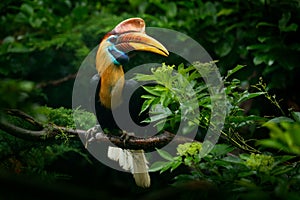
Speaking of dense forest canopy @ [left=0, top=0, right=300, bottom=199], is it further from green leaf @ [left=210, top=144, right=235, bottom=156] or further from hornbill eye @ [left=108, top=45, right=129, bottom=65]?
hornbill eye @ [left=108, top=45, right=129, bottom=65]

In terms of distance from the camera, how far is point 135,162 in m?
1.18

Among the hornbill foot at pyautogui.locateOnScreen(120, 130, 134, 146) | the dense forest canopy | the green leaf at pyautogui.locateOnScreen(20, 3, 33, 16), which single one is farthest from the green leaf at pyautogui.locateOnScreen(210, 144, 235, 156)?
the green leaf at pyautogui.locateOnScreen(20, 3, 33, 16)

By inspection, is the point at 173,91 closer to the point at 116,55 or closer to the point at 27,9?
the point at 116,55

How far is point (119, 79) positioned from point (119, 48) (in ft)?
0.27

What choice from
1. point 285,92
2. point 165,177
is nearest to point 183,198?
point 165,177

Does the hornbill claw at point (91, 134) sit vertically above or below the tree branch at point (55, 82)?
above

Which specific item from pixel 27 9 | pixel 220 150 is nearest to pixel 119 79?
pixel 220 150

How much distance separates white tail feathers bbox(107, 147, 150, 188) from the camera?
3.83 ft

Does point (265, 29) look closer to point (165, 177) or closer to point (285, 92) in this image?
point (285, 92)

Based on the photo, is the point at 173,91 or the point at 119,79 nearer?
the point at 173,91

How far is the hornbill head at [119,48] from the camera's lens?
1.12m

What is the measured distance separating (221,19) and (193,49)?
0.34 metres

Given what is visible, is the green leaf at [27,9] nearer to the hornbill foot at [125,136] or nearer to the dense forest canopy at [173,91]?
the dense forest canopy at [173,91]

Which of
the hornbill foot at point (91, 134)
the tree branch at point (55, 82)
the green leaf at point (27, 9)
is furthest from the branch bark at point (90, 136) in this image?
the green leaf at point (27, 9)
